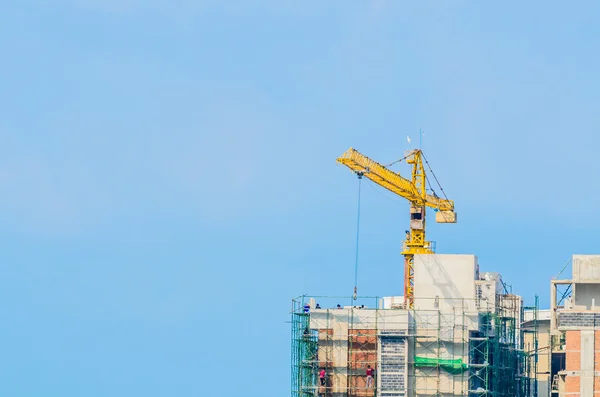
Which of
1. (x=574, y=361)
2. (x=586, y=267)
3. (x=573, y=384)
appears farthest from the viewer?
(x=586, y=267)

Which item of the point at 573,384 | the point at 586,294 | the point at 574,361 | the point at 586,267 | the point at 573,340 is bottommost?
the point at 573,384

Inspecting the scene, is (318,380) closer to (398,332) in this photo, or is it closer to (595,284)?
(398,332)

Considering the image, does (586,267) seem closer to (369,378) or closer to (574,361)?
(574,361)

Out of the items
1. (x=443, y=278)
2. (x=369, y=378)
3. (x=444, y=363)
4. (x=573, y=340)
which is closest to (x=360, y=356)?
(x=369, y=378)

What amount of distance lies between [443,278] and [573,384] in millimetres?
21165

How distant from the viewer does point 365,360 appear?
606 ft

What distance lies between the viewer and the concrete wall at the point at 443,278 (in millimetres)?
195625

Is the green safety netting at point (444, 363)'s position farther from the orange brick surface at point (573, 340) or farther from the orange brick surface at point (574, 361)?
the orange brick surface at point (573, 340)

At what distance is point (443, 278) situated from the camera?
646 feet

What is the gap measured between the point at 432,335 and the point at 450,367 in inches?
145

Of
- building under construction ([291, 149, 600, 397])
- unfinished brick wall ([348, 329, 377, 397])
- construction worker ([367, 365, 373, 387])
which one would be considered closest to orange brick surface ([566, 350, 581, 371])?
building under construction ([291, 149, 600, 397])

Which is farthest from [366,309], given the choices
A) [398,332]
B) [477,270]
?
[477,270]

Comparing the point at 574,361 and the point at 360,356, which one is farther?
the point at 360,356

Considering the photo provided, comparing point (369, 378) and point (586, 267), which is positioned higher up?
point (586, 267)
